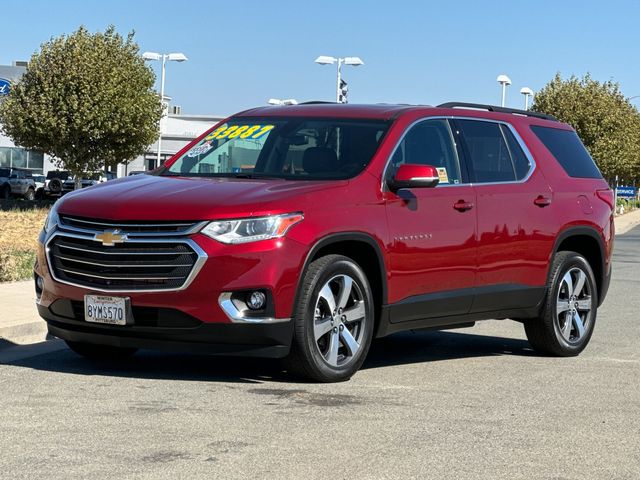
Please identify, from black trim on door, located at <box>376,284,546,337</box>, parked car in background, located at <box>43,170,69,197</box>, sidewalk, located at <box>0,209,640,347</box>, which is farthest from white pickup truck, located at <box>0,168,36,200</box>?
black trim on door, located at <box>376,284,546,337</box>

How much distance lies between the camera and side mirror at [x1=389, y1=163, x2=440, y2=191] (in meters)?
8.06

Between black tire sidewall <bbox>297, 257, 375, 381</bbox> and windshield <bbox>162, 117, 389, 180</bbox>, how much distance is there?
67 cm

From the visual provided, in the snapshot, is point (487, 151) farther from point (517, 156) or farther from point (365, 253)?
point (365, 253)

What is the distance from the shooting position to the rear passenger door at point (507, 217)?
8.88 meters

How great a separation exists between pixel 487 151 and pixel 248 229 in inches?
105

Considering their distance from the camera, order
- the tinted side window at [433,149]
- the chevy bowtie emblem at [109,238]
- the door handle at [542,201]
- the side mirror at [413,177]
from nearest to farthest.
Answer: the chevy bowtie emblem at [109,238] < the side mirror at [413,177] < the tinted side window at [433,149] < the door handle at [542,201]

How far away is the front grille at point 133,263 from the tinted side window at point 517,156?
322cm

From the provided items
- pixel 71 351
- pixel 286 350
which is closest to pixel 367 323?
pixel 286 350

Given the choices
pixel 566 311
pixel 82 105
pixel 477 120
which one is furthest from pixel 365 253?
pixel 82 105

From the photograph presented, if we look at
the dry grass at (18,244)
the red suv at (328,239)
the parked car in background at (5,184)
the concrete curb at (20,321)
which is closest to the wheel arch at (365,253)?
the red suv at (328,239)

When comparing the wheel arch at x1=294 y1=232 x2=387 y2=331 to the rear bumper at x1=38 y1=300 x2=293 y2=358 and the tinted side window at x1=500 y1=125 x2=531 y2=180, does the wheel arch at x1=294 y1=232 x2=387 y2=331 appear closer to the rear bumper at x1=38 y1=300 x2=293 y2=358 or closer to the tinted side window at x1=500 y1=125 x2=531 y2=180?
the rear bumper at x1=38 y1=300 x2=293 y2=358

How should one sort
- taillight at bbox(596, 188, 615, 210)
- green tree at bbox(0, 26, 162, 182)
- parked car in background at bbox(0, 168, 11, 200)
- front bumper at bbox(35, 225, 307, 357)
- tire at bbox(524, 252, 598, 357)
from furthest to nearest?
parked car in background at bbox(0, 168, 11, 200), green tree at bbox(0, 26, 162, 182), taillight at bbox(596, 188, 615, 210), tire at bbox(524, 252, 598, 357), front bumper at bbox(35, 225, 307, 357)

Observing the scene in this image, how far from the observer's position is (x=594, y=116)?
2467 inches

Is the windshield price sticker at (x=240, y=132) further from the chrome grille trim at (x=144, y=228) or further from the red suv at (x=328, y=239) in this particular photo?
the chrome grille trim at (x=144, y=228)
